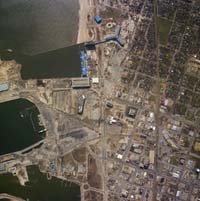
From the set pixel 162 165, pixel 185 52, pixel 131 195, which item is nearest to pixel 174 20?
pixel 185 52

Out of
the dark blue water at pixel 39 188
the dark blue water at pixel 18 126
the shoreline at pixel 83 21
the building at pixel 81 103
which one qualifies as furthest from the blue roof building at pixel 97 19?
the dark blue water at pixel 39 188

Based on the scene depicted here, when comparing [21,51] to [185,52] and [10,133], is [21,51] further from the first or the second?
[185,52]

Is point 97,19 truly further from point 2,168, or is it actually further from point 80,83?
point 2,168

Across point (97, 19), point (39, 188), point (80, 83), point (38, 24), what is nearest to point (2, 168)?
point (39, 188)

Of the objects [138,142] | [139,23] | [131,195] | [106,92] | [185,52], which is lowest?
[131,195]

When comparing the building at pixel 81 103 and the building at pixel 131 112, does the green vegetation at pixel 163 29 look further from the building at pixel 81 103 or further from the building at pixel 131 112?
the building at pixel 81 103

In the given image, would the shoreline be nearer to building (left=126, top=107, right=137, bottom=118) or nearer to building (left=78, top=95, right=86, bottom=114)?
building (left=78, top=95, right=86, bottom=114)
